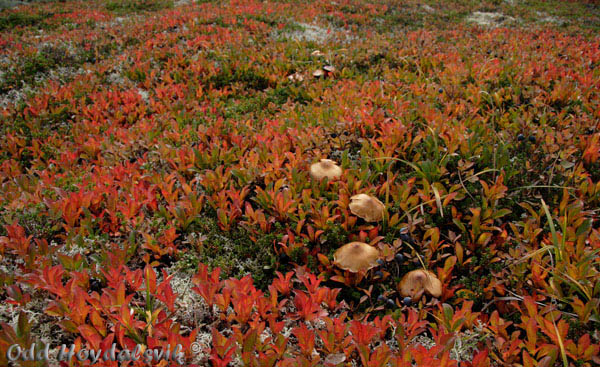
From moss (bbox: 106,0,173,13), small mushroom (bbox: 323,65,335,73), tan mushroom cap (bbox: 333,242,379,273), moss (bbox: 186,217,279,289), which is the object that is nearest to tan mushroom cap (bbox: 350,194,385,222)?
tan mushroom cap (bbox: 333,242,379,273)

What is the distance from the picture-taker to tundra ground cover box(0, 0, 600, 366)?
2127 mm

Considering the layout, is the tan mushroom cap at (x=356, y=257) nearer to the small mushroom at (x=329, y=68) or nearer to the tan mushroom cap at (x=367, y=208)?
the tan mushroom cap at (x=367, y=208)

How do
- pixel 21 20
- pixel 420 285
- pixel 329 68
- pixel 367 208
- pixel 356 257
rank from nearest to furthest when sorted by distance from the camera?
pixel 420 285
pixel 356 257
pixel 367 208
pixel 329 68
pixel 21 20

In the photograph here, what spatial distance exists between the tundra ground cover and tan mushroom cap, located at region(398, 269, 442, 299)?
82 mm

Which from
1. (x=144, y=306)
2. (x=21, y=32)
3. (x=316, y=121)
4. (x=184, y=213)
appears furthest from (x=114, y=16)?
(x=144, y=306)

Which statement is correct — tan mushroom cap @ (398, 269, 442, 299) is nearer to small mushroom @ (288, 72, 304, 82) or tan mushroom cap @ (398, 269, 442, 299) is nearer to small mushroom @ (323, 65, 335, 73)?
small mushroom @ (288, 72, 304, 82)

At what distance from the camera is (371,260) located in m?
2.64

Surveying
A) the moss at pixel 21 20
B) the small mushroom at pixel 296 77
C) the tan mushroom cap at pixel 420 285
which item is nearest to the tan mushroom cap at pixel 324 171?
the tan mushroom cap at pixel 420 285

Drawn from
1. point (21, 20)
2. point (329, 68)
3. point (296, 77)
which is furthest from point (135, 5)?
point (329, 68)

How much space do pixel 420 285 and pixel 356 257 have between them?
0.49 meters

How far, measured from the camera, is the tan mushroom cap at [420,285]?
249cm

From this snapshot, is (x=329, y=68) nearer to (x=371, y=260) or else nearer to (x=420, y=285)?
(x=371, y=260)

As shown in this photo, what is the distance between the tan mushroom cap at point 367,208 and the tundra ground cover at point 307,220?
9 cm

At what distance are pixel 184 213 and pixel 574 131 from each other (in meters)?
4.27
